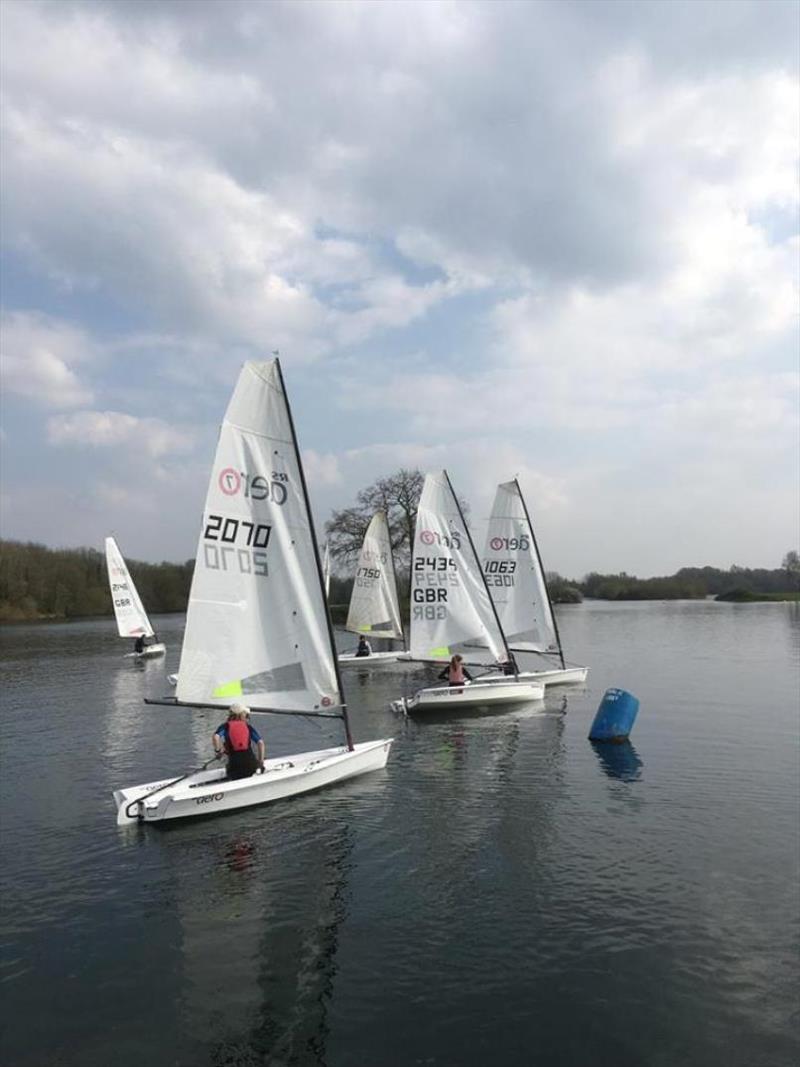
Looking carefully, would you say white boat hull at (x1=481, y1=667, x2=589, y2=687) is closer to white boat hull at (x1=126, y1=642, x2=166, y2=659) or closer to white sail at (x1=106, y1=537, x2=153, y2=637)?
white boat hull at (x1=126, y1=642, x2=166, y2=659)

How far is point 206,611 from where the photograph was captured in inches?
585

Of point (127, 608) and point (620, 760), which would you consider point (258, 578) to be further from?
point (127, 608)

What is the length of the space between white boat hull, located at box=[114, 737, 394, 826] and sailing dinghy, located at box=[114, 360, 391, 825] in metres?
0.03

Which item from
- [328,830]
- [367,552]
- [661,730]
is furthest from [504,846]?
[367,552]

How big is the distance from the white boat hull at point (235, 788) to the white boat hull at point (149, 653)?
3225 cm

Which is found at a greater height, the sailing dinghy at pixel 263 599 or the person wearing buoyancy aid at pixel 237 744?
the sailing dinghy at pixel 263 599

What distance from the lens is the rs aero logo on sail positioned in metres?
15.0

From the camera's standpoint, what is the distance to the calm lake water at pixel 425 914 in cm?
725

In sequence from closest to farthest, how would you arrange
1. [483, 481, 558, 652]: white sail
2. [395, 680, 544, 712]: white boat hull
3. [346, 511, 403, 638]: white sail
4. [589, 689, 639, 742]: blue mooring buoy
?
[589, 689, 639, 742]: blue mooring buoy, [395, 680, 544, 712]: white boat hull, [483, 481, 558, 652]: white sail, [346, 511, 403, 638]: white sail

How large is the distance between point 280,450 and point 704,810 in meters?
10.6

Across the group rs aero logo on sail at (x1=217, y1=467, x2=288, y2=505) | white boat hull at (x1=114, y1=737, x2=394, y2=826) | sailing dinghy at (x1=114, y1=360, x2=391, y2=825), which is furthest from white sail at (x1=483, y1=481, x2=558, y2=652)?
rs aero logo on sail at (x1=217, y1=467, x2=288, y2=505)

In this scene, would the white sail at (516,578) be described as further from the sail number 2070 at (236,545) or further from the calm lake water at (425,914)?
the sail number 2070 at (236,545)

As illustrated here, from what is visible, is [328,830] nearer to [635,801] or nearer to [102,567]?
[635,801]

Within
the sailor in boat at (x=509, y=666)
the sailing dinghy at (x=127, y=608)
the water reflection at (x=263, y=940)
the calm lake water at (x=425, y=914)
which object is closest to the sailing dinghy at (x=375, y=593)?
the sailing dinghy at (x=127, y=608)
